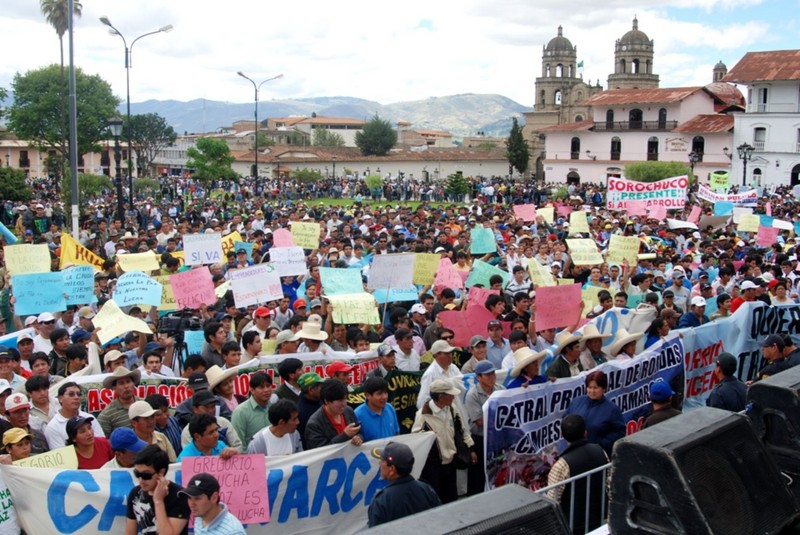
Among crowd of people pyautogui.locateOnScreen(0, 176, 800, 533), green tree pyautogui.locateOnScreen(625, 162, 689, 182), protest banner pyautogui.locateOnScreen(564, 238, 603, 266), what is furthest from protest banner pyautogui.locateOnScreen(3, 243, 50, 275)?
green tree pyautogui.locateOnScreen(625, 162, 689, 182)

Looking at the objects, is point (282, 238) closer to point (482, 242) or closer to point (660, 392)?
point (482, 242)

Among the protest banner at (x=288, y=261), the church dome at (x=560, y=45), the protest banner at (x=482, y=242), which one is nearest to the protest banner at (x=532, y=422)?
the protest banner at (x=288, y=261)

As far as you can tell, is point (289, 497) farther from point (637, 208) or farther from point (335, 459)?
point (637, 208)

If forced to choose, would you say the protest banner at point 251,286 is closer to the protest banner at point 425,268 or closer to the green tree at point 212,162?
the protest banner at point 425,268

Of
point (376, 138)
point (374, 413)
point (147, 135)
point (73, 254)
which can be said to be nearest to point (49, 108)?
point (147, 135)

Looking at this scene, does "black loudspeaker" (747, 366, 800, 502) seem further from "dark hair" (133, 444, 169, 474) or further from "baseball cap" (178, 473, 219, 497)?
"dark hair" (133, 444, 169, 474)

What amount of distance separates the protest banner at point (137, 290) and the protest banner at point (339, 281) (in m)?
2.07

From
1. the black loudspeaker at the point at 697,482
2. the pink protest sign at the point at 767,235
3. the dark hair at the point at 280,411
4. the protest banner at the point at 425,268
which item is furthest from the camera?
the pink protest sign at the point at 767,235

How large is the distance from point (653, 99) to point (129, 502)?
232 feet

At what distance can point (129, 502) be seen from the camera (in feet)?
16.3

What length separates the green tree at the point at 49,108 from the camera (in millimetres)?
72250

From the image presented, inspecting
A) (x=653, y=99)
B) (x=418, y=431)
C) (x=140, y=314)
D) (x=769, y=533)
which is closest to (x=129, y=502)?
(x=418, y=431)

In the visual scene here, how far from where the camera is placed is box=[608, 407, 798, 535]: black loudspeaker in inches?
142

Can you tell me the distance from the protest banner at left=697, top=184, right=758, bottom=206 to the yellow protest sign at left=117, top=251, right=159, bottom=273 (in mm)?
16758
